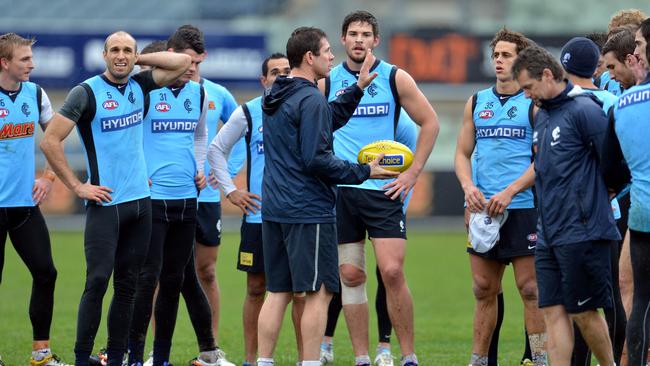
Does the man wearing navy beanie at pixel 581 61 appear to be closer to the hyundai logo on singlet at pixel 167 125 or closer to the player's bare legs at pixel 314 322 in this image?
the player's bare legs at pixel 314 322

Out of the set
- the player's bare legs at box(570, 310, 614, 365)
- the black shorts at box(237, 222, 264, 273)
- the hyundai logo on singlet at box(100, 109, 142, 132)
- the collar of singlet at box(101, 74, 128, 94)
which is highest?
the collar of singlet at box(101, 74, 128, 94)

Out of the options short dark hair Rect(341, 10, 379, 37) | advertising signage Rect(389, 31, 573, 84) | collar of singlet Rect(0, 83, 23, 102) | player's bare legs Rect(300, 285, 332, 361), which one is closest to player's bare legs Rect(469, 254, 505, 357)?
player's bare legs Rect(300, 285, 332, 361)

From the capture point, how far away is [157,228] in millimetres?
8438

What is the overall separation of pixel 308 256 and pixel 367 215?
1.20 m

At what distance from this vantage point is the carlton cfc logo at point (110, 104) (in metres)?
7.68

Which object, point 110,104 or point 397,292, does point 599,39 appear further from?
point 110,104

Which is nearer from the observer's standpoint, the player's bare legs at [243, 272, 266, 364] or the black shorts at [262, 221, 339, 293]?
the black shorts at [262, 221, 339, 293]

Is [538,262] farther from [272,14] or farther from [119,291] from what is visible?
[272,14]

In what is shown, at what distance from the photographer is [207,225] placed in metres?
9.52

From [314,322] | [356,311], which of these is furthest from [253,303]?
[314,322]

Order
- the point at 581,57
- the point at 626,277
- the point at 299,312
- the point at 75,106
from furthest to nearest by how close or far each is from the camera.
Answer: the point at 299,312, the point at 626,277, the point at 75,106, the point at 581,57

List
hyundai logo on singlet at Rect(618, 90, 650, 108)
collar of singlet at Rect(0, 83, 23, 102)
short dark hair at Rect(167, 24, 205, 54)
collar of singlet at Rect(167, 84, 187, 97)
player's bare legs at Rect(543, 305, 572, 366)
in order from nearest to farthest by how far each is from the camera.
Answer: hyundai logo on singlet at Rect(618, 90, 650, 108) < player's bare legs at Rect(543, 305, 572, 366) < collar of singlet at Rect(0, 83, 23, 102) < collar of singlet at Rect(167, 84, 187, 97) < short dark hair at Rect(167, 24, 205, 54)

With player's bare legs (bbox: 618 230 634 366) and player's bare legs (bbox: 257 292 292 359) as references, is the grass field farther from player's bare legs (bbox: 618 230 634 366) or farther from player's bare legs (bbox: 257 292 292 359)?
player's bare legs (bbox: 257 292 292 359)

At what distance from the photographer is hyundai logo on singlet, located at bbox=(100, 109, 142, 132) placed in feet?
25.2
